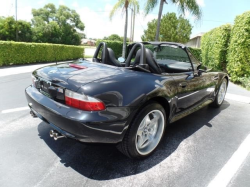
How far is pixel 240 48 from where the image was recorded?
716 cm

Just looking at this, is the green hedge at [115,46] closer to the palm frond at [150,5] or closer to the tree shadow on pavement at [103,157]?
the palm frond at [150,5]

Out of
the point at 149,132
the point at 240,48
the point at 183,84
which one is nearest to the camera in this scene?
the point at 149,132

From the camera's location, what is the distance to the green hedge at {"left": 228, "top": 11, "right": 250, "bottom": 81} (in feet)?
22.9

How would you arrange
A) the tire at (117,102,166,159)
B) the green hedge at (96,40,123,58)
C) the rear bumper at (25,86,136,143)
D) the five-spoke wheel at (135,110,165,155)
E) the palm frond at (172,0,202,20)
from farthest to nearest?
the green hedge at (96,40,123,58), the palm frond at (172,0,202,20), the five-spoke wheel at (135,110,165,155), the tire at (117,102,166,159), the rear bumper at (25,86,136,143)

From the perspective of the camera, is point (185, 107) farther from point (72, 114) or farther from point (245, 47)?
point (245, 47)

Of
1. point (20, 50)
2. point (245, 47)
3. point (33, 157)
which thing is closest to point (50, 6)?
point (20, 50)

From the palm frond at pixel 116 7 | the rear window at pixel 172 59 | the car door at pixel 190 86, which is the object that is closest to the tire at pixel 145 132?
the car door at pixel 190 86

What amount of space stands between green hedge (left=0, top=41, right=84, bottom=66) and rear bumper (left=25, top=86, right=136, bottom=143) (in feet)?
23.1

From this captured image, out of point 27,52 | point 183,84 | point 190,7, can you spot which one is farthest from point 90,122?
point 190,7

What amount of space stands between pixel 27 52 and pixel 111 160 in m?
10.6

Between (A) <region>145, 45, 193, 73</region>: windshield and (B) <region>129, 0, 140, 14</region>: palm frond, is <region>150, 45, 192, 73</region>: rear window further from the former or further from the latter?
(B) <region>129, 0, 140, 14</region>: palm frond

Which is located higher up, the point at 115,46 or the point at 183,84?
the point at 115,46

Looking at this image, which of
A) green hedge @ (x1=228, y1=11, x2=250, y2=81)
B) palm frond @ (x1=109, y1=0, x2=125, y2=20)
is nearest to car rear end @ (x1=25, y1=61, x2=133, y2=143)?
green hedge @ (x1=228, y1=11, x2=250, y2=81)

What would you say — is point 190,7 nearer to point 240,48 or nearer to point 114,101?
point 240,48
